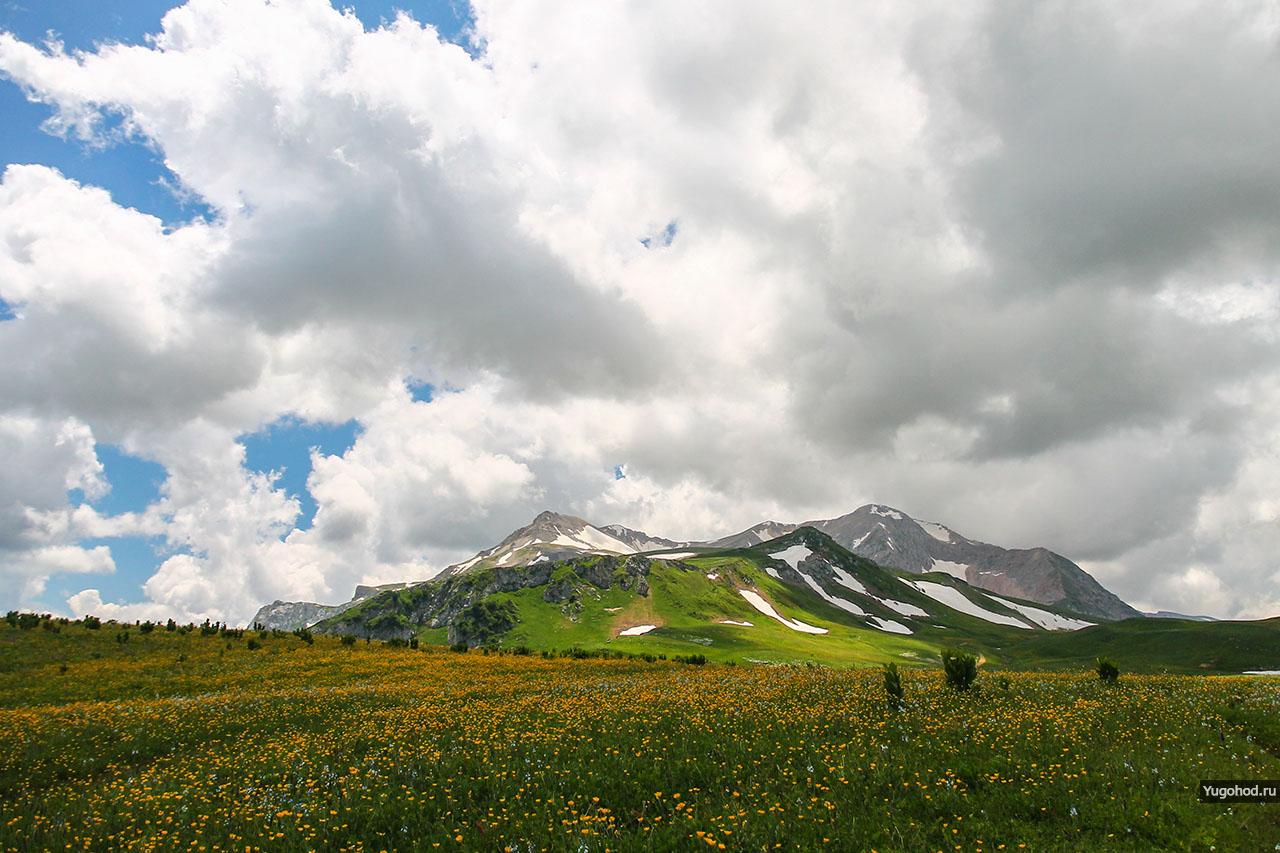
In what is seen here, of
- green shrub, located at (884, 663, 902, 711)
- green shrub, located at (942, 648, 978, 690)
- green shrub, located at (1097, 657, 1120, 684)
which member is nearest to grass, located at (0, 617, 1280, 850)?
green shrub, located at (1097, 657, 1120, 684)

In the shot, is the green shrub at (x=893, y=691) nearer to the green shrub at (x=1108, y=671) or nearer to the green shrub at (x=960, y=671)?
the green shrub at (x=960, y=671)

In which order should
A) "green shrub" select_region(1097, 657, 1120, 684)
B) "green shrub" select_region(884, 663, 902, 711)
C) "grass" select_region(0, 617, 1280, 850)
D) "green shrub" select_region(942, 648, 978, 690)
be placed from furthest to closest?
"green shrub" select_region(1097, 657, 1120, 684)
"green shrub" select_region(942, 648, 978, 690)
"green shrub" select_region(884, 663, 902, 711)
"grass" select_region(0, 617, 1280, 850)

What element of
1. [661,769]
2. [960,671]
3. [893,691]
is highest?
[960,671]

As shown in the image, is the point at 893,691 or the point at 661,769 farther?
the point at 893,691

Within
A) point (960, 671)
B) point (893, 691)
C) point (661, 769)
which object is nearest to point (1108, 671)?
point (960, 671)

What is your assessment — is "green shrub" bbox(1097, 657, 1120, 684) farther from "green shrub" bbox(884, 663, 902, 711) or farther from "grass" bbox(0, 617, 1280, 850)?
"green shrub" bbox(884, 663, 902, 711)

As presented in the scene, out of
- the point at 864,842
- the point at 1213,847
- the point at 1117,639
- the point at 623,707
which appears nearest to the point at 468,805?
the point at 864,842

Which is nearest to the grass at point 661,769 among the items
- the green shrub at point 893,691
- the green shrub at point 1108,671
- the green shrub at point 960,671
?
the green shrub at point 1108,671

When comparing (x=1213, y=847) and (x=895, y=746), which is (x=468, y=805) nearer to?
(x=895, y=746)

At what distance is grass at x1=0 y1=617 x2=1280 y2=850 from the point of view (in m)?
12.2

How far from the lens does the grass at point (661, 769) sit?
1216cm

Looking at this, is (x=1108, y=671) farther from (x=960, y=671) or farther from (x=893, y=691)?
(x=893, y=691)

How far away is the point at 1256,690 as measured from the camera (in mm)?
25797

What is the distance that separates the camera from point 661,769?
621 inches
